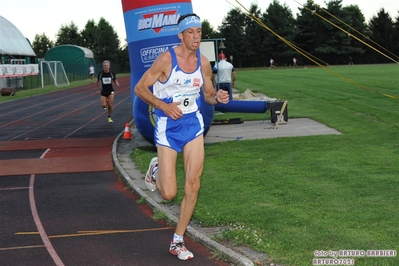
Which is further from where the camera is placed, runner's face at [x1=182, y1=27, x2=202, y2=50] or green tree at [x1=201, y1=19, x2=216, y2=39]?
green tree at [x1=201, y1=19, x2=216, y2=39]

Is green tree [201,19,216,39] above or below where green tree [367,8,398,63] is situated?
above

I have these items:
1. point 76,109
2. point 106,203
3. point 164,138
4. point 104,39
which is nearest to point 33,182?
point 106,203

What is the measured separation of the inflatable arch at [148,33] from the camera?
14.0 m

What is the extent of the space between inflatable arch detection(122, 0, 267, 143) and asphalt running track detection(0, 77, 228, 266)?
1333 millimetres

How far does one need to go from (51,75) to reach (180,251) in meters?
56.7

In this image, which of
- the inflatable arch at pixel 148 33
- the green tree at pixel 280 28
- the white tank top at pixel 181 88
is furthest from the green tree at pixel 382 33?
the white tank top at pixel 181 88

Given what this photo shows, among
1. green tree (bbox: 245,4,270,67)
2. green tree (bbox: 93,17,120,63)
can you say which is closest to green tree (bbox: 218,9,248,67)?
green tree (bbox: 245,4,270,67)

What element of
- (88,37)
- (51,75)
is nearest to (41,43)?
(88,37)

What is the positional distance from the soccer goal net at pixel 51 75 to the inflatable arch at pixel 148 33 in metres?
44.3

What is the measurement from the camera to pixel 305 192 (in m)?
9.24

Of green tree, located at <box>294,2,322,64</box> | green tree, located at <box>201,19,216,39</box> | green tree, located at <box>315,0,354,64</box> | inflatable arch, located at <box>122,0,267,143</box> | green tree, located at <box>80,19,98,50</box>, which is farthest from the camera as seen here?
green tree, located at <box>201,19,216,39</box>

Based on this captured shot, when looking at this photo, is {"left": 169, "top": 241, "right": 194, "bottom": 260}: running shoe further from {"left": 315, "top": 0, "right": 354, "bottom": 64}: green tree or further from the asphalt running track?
{"left": 315, "top": 0, "right": 354, "bottom": 64}: green tree

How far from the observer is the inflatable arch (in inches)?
552

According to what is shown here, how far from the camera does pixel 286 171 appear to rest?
1101cm
